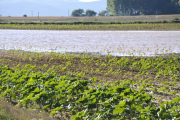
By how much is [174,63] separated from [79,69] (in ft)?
11.7

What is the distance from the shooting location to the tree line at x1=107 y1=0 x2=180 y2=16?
83.9 m

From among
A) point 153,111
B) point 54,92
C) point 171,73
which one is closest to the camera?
point 153,111

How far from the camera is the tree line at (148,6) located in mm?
83875

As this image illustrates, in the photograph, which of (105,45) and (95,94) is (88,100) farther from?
(105,45)

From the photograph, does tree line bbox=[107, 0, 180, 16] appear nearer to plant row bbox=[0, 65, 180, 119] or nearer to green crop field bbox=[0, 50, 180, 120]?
green crop field bbox=[0, 50, 180, 120]

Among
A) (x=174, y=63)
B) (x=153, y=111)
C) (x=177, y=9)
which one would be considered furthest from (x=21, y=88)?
(x=177, y=9)

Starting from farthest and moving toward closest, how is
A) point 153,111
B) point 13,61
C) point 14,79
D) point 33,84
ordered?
point 13,61 → point 14,79 → point 33,84 → point 153,111

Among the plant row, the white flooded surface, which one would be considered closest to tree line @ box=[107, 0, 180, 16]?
the white flooded surface

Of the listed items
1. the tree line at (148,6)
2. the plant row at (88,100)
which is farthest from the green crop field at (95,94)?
the tree line at (148,6)

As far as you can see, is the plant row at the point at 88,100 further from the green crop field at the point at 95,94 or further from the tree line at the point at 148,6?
the tree line at the point at 148,6

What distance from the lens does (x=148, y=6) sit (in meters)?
86.1

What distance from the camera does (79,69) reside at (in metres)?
11.5

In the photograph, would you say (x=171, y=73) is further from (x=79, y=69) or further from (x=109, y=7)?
(x=109, y=7)

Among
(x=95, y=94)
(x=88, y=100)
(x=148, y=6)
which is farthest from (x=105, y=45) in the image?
(x=148, y=6)
